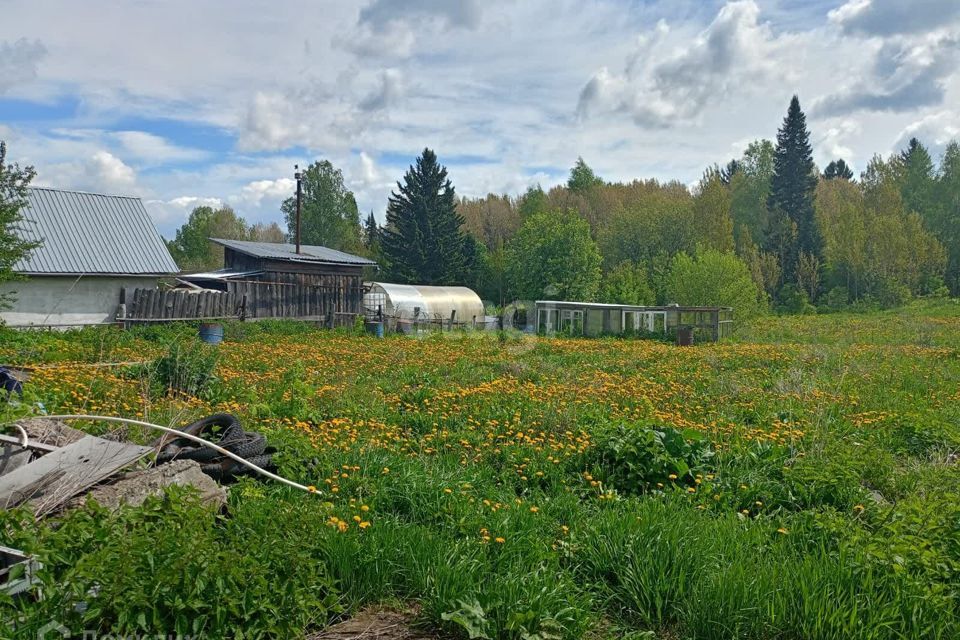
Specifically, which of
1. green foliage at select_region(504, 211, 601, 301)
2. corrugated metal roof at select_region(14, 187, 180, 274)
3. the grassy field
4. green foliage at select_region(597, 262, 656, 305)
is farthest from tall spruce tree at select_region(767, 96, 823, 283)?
the grassy field

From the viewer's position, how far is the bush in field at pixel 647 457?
19.6 ft

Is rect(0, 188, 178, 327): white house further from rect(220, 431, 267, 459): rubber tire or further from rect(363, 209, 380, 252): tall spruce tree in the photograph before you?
rect(363, 209, 380, 252): tall spruce tree

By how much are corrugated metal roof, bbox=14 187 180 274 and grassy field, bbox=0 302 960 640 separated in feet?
48.9

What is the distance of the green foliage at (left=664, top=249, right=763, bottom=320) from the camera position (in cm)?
3512

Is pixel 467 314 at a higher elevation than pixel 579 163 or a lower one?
lower

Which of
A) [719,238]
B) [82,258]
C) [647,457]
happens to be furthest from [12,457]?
[719,238]

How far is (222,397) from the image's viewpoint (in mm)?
8656

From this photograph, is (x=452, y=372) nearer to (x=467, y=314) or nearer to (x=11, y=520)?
(x=11, y=520)

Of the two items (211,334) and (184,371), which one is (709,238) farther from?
(184,371)

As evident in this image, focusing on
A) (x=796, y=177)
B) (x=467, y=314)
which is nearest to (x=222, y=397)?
(x=467, y=314)

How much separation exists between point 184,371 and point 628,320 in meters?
25.9

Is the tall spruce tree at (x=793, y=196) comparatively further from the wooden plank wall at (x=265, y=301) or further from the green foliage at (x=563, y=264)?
the wooden plank wall at (x=265, y=301)

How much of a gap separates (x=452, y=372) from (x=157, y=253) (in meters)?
16.6

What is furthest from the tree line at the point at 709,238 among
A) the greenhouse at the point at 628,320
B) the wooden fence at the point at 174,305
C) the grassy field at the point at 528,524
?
the grassy field at the point at 528,524
